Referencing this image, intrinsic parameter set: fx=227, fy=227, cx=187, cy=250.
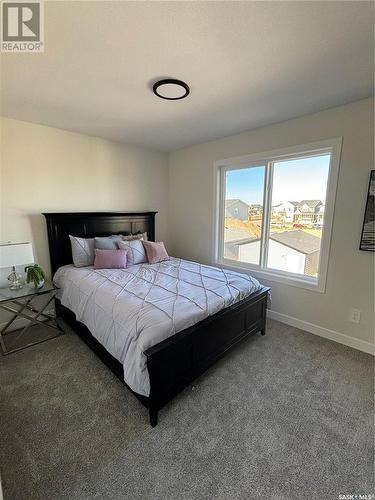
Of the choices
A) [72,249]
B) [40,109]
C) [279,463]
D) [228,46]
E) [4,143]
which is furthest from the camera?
[72,249]

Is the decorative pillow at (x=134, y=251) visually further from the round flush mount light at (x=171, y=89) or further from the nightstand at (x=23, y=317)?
the round flush mount light at (x=171, y=89)

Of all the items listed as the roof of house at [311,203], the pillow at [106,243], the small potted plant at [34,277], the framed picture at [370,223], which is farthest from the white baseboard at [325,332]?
the small potted plant at [34,277]

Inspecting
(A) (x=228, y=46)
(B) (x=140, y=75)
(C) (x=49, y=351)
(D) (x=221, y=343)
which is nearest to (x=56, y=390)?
(C) (x=49, y=351)

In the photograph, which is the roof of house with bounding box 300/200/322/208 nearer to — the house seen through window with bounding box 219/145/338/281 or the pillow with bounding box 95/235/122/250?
the house seen through window with bounding box 219/145/338/281

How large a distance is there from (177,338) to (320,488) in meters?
1.09

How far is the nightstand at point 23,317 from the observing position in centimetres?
240

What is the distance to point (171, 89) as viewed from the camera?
1910mm

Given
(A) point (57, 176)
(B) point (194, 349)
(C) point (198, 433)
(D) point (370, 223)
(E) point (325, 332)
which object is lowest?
(C) point (198, 433)

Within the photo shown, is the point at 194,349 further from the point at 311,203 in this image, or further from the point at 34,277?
the point at 311,203

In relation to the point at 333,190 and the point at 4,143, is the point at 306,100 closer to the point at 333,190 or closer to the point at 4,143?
the point at 333,190

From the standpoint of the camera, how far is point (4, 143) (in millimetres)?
2549

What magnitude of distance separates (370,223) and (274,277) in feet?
3.88

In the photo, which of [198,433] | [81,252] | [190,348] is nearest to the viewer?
[198,433]

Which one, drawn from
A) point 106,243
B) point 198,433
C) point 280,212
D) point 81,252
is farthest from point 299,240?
point 81,252
